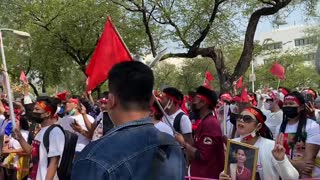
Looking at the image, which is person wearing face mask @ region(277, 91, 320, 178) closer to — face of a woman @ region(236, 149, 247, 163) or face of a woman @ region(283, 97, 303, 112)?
face of a woman @ region(283, 97, 303, 112)

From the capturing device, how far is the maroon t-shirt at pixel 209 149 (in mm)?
5590

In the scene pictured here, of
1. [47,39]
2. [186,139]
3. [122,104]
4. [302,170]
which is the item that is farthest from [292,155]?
[47,39]

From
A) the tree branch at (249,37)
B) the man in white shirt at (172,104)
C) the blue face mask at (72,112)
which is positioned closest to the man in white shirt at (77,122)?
the blue face mask at (72,112)

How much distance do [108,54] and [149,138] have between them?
10.0 ft

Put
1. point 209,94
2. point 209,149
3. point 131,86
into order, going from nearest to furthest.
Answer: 1. point 131,86
2. point 209,149
3. point 209,94

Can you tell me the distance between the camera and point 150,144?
89.0 inches

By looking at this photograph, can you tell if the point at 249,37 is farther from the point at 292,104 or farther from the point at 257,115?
the point at 257,115

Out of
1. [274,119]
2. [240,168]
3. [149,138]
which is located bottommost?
[274,119]

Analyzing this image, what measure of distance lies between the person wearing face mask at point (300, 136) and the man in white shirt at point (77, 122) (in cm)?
279

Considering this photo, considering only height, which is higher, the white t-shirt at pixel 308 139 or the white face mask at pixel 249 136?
the white face mask at pixel 249 136

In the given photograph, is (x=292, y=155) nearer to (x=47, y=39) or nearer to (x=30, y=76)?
(x=47, y=39)

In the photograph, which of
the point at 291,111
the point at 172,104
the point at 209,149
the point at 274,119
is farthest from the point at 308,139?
the point at 274,119

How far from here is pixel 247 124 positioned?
4.83 m

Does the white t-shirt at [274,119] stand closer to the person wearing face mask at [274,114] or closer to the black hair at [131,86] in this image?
the person wearing face mask at [274,114]
